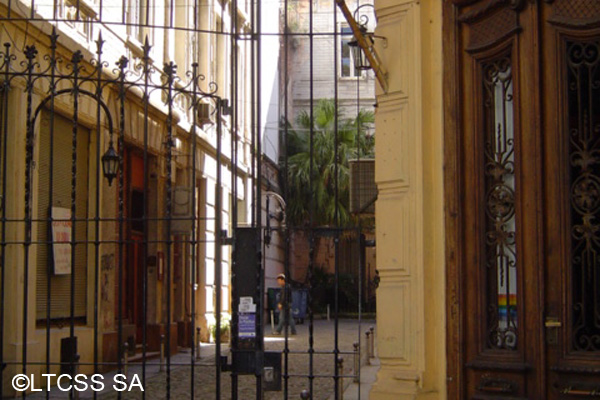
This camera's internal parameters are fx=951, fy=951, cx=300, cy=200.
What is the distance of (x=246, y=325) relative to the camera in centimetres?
743

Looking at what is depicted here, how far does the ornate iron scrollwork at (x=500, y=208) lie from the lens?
6445mm

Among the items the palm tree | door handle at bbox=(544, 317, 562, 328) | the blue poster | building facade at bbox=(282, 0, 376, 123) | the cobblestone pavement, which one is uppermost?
building facade at bbox=(282, 0, 376, 123)

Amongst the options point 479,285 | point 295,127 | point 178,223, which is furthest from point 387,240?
point 295,127

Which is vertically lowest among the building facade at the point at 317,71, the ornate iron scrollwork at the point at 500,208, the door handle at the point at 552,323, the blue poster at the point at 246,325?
the blue poster at the point at 246,325

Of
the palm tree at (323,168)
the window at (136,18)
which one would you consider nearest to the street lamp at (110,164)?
the window at (136,18)

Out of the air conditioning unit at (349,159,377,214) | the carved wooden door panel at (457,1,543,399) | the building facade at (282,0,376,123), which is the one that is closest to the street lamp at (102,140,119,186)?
the air conditioning unit at (349,159,377,214)

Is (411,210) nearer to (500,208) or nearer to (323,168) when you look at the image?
(500,208)

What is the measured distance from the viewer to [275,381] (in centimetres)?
746

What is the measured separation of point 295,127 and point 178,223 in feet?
57.0

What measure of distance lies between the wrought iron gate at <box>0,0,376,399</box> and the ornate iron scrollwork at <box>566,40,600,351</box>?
1.96 meters

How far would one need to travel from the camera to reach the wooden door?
237 inches

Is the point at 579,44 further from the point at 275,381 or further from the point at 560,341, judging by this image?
the point at 275,381

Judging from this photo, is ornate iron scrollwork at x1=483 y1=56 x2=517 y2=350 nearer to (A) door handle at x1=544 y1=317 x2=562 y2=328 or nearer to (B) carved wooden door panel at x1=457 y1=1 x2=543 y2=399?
(B) carved wooden door panel at x1=457 y1=1 x2=543 y2=399

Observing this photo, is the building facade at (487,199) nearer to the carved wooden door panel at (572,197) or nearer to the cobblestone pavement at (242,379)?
the carved wooden door panel at (572,197)
